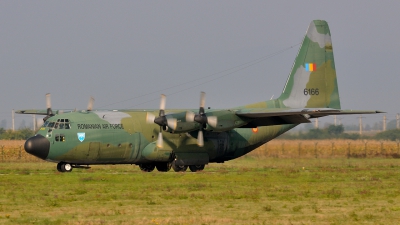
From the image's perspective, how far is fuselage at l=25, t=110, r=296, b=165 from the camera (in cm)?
2766

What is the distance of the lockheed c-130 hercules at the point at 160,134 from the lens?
91.4ft

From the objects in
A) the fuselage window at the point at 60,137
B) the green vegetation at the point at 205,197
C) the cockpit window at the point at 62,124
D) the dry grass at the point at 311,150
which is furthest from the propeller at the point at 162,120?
the dry grass at the point at 311,150

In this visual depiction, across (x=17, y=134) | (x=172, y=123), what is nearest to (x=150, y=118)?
(x=172, y=123)

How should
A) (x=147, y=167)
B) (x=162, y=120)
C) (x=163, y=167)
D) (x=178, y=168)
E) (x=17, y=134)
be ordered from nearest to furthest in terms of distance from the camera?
1. (x=162, y=120)
2. (x=178, y=168)
3. (x=163, y=167)
4. (x=147, y=167)
5. (x=17, y=134)

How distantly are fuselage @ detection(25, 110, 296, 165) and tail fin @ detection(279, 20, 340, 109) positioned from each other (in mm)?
3806

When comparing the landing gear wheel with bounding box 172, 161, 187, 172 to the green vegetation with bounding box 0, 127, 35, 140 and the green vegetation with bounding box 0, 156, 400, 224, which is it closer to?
the green vegetation with bounding box 0, 156, 400, 224

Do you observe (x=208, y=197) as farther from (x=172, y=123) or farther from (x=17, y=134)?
(x=17, y=134)

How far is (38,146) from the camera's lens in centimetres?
2717

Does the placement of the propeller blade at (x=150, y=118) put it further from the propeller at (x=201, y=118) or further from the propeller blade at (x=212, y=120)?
the propeller blade at (x=212, y=120)

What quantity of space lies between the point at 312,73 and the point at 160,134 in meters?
9.27

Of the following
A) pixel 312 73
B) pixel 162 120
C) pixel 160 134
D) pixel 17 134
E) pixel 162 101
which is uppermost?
pixel 312 73

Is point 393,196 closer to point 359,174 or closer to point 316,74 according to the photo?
point 359,174

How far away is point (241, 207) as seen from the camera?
1803cm

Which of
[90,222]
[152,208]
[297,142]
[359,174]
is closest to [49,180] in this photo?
[152,208]
